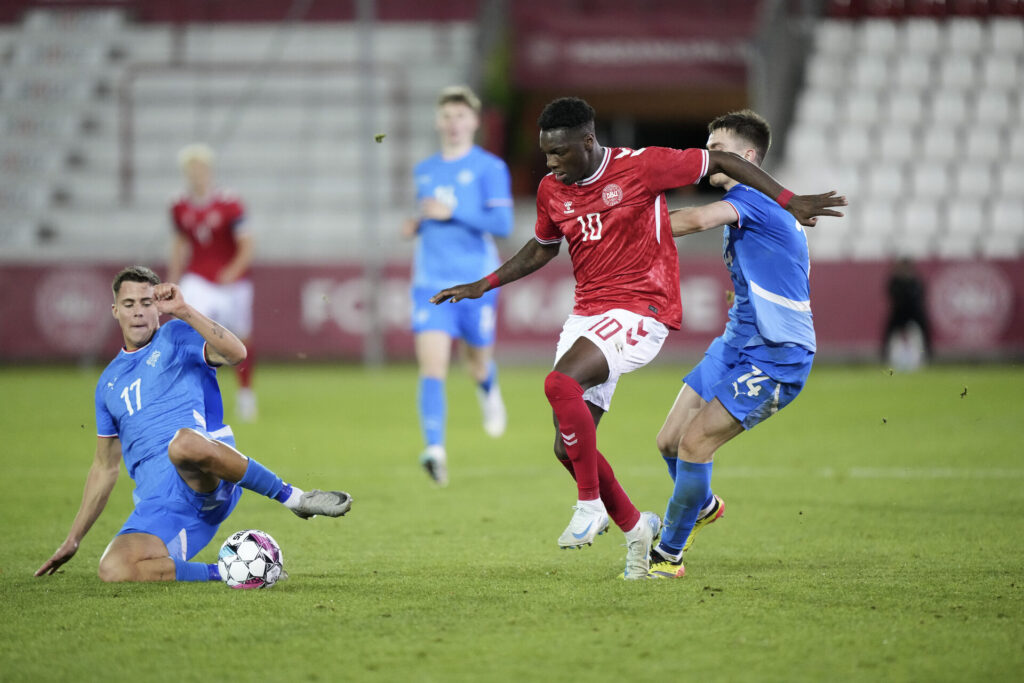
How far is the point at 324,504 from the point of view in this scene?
5.11 metres

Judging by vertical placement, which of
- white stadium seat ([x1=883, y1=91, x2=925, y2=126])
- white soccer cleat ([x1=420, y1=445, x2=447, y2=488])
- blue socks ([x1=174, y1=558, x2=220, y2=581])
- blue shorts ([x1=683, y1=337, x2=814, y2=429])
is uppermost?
white stadium seat ([x1=883, y1=91, x2=925, y2=126])

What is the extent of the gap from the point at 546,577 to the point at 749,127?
2.20 m

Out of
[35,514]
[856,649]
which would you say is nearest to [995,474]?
[856,649]

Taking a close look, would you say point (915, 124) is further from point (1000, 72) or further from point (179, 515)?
point (179, 515)

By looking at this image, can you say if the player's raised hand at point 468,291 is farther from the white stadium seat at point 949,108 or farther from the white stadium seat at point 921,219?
the white stadium seat at point 949,108

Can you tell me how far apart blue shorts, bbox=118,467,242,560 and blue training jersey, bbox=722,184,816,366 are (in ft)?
7.95

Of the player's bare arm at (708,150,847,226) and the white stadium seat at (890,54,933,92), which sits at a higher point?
the white stadium seat at (890,54,933,92)

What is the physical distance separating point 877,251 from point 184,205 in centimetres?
1217

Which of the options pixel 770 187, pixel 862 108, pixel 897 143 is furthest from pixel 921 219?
pixel 770 187

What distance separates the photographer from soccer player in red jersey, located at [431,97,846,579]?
195 inches

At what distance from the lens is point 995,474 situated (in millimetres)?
8289

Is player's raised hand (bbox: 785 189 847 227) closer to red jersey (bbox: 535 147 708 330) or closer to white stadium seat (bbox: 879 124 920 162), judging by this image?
red jersey (bbox: 535 147 708 330)

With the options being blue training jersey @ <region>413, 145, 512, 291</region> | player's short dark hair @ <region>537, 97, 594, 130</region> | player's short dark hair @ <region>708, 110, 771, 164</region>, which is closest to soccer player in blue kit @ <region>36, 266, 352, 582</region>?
player's short dark hair @ <region>537, 97, 594, 130</region>

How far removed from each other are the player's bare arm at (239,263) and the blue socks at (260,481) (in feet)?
23.1
